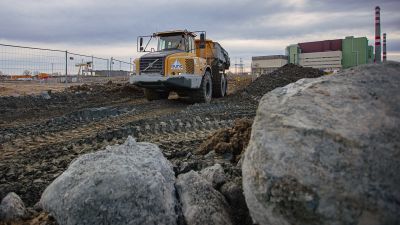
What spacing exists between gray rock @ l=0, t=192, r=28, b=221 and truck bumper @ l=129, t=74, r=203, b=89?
702 cm

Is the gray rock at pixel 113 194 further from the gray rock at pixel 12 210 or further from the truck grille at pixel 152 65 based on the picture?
the truck grille at pixel 152 65

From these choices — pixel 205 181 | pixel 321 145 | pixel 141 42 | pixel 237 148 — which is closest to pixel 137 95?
pixel 141 42

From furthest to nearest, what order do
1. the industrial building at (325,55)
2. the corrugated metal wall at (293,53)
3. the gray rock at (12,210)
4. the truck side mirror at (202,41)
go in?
the corrugated metal wall at (293,53) → the industrial building at (325,55) → the truck side mirror at (202,41) → the gray rock at (12,210)

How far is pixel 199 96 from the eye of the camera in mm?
10719

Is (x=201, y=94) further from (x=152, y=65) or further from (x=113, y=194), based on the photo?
(x=113, y=194)

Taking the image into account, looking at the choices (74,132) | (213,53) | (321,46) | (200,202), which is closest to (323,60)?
(321,46)

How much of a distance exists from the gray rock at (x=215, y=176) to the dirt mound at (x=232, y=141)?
1.88 feet

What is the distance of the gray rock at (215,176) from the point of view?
8.74 ft

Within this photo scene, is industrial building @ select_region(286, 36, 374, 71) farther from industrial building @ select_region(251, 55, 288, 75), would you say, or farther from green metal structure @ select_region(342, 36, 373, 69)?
industrial building @ select_region(251, 55, 288, 75)

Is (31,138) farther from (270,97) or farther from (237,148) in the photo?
(270,97)

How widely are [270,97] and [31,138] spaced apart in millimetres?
5054

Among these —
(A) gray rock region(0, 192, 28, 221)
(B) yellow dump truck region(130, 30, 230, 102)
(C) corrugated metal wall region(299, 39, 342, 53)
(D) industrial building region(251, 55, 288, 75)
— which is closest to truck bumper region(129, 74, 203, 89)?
(B) yellow dump truck region(130, 30, 230, 102)

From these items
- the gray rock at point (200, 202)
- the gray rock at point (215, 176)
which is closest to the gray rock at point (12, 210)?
the gray rock at point (200, 202)

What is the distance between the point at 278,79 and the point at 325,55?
1735 centimetres
